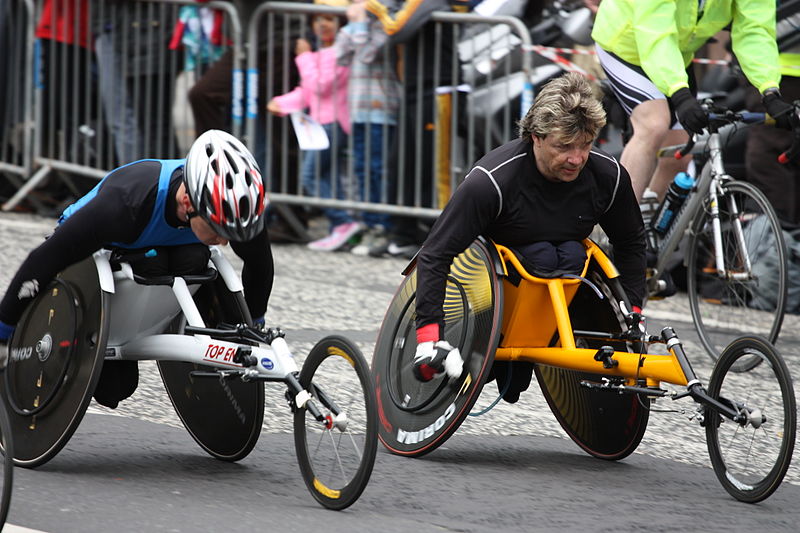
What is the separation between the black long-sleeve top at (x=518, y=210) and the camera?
197 inches

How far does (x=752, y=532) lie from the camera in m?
4.36

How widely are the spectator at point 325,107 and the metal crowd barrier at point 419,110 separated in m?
0.02

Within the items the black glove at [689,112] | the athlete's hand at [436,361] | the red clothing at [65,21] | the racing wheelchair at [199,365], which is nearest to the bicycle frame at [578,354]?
the athlete's hand at [436,361]

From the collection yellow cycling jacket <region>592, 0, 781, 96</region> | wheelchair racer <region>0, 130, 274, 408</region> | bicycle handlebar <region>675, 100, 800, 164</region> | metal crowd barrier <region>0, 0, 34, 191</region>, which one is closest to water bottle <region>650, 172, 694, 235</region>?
bicycle handlebar <region>675, 100, 800, 164</region>

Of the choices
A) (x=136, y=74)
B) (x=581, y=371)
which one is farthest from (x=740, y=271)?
(x=136, y=74)

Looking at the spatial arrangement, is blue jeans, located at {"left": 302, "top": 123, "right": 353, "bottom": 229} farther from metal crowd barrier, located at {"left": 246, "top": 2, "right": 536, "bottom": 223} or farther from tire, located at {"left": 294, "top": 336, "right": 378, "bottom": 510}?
tire, located at {"left": 294, "top": 336, "right": 378, "bottom": 510}

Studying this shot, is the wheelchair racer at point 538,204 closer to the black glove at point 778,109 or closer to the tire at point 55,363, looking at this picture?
the tire at point 55,363

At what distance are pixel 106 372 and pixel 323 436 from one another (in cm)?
102

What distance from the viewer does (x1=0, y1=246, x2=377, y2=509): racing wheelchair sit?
4.43 m

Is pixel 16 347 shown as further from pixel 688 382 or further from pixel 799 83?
pixel 799 83

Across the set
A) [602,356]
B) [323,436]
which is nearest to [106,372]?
[323,436]

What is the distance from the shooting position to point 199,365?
4988 mm

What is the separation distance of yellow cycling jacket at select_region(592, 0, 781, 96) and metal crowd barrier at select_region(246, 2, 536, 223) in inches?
104

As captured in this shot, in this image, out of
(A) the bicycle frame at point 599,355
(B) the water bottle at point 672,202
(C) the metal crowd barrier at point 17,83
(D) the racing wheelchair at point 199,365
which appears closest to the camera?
(D) the racing wheelchair at point 199,365
